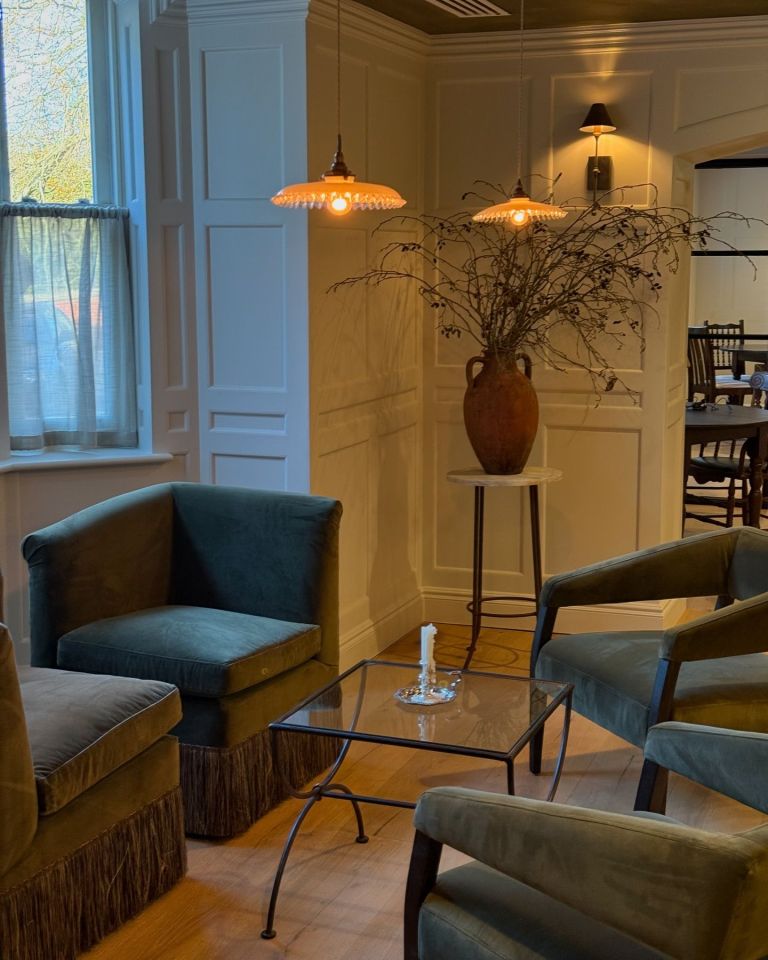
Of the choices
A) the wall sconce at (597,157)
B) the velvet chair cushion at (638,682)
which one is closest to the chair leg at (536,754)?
the velvet chair cushion at (638,682)

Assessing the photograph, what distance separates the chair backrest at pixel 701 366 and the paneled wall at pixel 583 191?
125 inches

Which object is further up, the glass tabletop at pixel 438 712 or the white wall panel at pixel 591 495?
the white wall panel at pixel 591 495

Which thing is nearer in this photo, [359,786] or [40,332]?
[359,786]

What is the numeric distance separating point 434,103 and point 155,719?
314 cm

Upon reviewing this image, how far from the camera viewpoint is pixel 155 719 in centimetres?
287

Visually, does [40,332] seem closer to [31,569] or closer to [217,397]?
[217,397]

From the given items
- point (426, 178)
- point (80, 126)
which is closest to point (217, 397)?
point (80, 126)

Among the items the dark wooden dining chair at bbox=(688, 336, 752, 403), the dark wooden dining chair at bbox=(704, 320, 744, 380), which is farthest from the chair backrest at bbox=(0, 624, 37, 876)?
the dark wooden dining chair at bbox=(704, 320, 744, 380)

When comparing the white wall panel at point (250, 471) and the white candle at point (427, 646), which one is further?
the white wall panel at point (250, 471)

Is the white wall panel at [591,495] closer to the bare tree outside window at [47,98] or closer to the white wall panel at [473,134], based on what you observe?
the white wall panel at [473,134]

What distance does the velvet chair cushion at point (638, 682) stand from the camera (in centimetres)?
312

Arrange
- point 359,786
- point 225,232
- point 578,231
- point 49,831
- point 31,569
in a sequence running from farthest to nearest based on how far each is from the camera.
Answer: point 578,231, point 225,232, point 359,786, point 31,569, point 49,831

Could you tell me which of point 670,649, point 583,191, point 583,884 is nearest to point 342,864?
point 670,649

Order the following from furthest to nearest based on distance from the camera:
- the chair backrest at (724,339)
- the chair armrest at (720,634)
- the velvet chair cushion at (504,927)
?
the chair backrest at (724,339) → the chair armrest at (720,634) → the velvet chair cushion at (504,927)
